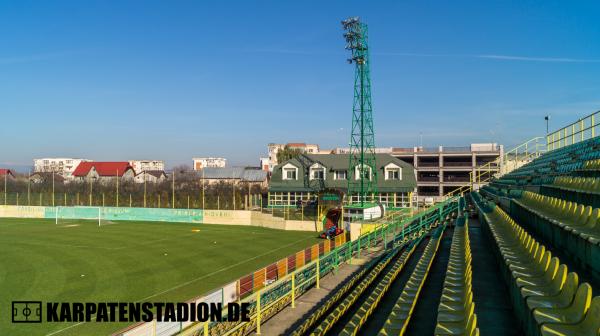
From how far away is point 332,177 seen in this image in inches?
2178

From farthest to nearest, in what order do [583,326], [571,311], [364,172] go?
[364,172] → [571,311] → [583,326]

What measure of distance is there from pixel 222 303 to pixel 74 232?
1399 inches

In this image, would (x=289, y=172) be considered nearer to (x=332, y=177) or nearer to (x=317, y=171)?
(x=317, y=171)

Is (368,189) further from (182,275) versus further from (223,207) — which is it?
(182,275)

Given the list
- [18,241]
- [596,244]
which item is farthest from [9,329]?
[18,241]

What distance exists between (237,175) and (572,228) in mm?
103147

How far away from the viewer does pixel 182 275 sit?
2355 cm

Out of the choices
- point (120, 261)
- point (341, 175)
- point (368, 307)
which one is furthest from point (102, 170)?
point (368, 307)

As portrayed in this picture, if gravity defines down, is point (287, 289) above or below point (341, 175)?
below

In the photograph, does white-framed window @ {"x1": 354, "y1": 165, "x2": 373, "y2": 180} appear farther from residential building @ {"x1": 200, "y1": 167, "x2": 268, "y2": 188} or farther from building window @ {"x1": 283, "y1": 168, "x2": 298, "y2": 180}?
residential building @ {"x1": 200, "y1": 167, "x2": 268, "y2": 188}

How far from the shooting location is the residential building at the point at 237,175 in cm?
10050

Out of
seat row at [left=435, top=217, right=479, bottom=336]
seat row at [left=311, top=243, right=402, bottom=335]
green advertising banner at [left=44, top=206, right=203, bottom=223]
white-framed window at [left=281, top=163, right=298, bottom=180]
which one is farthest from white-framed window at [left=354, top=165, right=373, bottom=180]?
seat row at [left=435, top=217, right=479, bottom=336]
